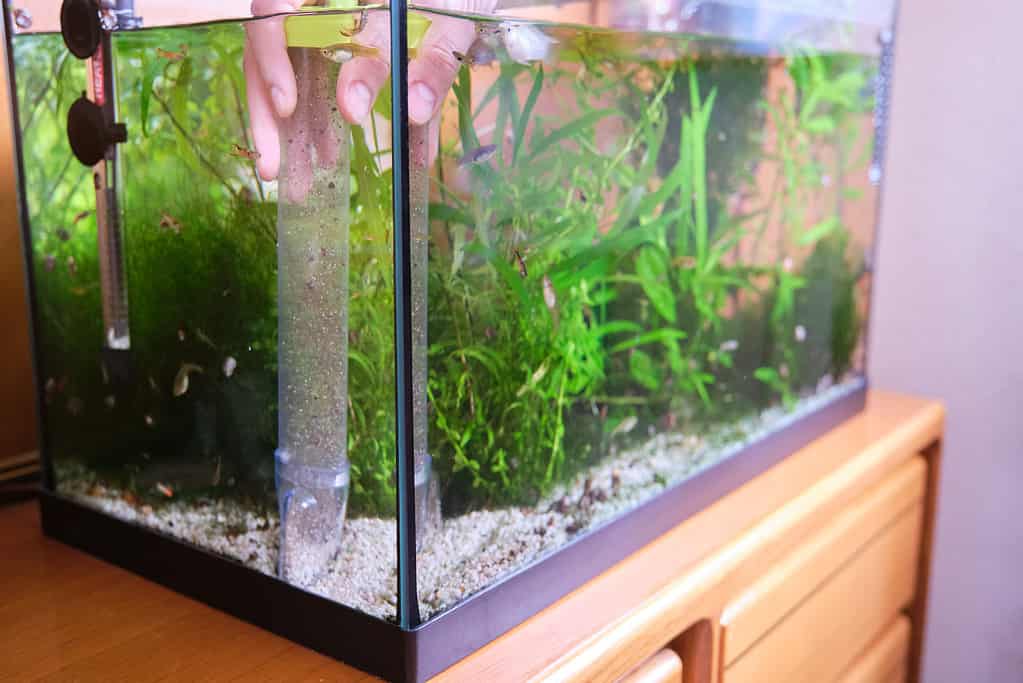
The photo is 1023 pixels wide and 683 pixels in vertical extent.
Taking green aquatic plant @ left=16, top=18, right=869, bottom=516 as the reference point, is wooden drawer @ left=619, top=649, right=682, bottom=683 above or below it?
below

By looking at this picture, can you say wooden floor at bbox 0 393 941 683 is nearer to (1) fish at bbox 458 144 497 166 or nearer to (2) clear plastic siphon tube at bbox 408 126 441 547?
(2) clear plastic siphon tube at bbox 408 126 441 547

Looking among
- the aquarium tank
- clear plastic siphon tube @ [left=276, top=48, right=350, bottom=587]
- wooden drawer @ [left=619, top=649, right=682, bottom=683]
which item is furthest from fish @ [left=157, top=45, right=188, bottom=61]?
wooden drawer @ [left=619, top=649, right=682, bottom=683]

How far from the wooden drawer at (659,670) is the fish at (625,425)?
187 mm

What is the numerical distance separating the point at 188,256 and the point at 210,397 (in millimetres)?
106

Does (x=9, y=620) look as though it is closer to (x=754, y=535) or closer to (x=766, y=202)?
(x=754, y=535)

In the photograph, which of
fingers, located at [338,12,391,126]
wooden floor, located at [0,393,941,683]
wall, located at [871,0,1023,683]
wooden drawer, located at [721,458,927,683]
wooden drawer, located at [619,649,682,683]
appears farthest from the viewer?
wall, located at [871,0,1023,683]

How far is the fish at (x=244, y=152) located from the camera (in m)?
0.62

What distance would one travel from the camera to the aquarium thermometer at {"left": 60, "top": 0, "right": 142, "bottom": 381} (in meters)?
0.69

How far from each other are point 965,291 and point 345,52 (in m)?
1.24

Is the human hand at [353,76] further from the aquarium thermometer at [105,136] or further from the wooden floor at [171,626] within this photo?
the wooden floor at [171,626]

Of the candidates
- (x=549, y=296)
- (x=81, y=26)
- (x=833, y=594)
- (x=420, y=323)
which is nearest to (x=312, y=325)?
(x=420, y=323)

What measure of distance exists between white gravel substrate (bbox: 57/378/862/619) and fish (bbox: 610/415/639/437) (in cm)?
2

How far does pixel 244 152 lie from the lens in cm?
63

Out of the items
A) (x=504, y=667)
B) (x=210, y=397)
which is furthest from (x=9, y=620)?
(x=504, y=667)
